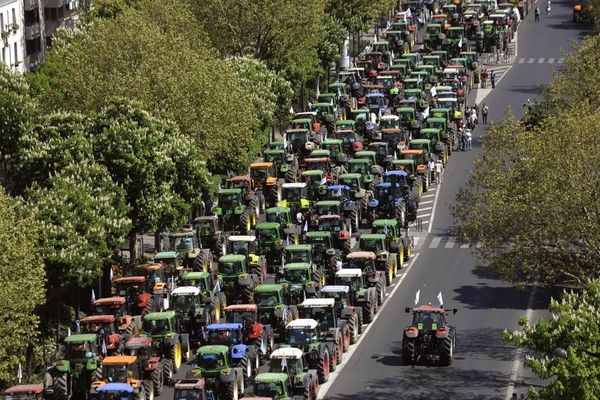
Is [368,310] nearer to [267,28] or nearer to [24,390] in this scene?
[24,390]

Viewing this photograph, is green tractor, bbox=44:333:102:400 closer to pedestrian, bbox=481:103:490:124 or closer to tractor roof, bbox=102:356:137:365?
tractor roof, bbox=102:356:137:365

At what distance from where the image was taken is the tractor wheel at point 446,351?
307 feet

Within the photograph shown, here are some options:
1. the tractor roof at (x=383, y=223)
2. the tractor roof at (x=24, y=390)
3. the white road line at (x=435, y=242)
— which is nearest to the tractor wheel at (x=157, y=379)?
the tractor roof at (x=24, y=390)

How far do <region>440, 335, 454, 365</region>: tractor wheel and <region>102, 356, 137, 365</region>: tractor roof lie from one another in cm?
1575

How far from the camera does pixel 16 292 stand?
89188 mm

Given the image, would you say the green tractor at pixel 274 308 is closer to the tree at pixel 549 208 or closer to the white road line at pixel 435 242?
the tree at pixel 549 208

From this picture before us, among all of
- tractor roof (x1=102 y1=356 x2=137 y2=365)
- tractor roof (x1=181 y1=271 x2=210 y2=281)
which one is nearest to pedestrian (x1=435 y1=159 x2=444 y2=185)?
tractor roof (x1=181 y1=271 x2=210 y2=281)

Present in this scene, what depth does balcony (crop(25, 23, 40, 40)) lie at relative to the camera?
555 feet

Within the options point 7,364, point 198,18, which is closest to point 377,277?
point 7,364

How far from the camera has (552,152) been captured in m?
90.3

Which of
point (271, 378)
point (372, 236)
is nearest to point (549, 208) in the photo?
point (271, 378)

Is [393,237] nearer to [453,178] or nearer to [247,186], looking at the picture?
[247,186]

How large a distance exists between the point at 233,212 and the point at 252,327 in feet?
92.7

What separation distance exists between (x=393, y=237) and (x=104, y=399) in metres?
34.7
